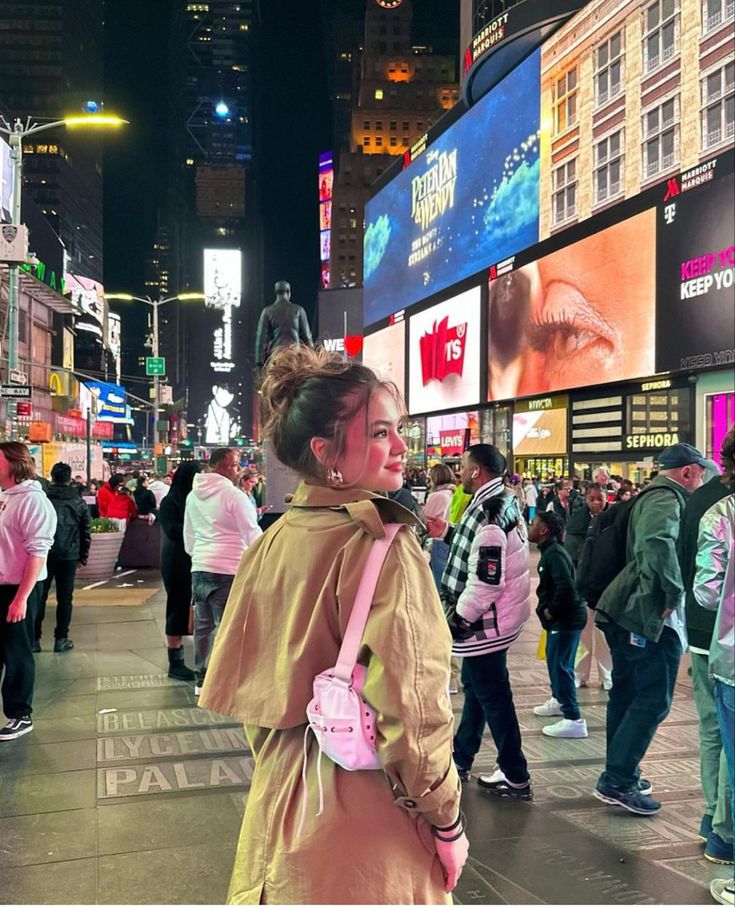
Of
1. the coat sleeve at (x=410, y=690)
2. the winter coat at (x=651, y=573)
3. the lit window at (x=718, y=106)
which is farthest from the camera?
the lit window at (x=718, y=106)

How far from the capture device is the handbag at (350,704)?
1661 mm

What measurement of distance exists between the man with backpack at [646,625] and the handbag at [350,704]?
10.3 ft

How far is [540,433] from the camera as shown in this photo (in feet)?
134

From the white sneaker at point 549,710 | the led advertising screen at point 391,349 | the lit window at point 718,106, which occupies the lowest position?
the white sneaker at point 549,710

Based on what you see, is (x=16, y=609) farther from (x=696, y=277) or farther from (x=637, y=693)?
(x=696, y=277)

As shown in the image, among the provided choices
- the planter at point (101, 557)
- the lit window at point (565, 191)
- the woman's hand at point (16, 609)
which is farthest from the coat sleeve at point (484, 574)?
the lit window at point (565, 191)

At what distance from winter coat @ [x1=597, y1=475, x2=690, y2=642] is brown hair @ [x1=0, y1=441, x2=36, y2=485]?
4050 mm

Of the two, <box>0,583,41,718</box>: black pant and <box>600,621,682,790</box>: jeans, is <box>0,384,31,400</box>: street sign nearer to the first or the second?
<box>0,583,41,718</box>: black pant

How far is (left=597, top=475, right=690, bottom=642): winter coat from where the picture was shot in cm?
440

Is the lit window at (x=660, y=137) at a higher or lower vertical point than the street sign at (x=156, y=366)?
higher

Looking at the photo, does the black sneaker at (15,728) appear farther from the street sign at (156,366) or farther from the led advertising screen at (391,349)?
the led advertising screen at (391,349)

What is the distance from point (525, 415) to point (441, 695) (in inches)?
1649

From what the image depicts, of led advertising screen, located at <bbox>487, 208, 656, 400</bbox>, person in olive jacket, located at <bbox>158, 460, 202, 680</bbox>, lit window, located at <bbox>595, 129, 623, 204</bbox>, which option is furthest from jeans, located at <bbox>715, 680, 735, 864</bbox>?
lit window, located at <bbox>595, 129, 623, 204</bbox>

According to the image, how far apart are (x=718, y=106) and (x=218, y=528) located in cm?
2762
